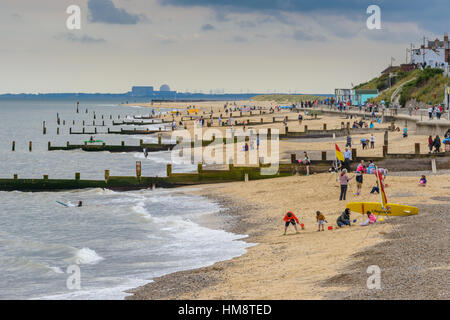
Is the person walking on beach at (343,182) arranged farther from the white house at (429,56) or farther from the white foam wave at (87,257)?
the white house at (429,56)

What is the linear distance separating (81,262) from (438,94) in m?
75.2

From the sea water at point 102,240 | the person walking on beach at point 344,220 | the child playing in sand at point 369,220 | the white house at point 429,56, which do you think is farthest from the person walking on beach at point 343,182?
the white house at point 429,56

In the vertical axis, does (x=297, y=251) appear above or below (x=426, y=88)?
below

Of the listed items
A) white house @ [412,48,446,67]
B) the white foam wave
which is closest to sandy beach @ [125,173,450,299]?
the white foam wave

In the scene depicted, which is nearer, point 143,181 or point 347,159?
point 347,159

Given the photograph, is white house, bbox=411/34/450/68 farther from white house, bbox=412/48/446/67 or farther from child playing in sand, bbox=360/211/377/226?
child playing in sand, bbox=360/211/377/226

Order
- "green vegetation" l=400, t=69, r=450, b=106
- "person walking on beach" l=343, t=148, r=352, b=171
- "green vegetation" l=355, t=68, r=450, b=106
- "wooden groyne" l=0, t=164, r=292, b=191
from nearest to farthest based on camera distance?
"person walking on beach" l=343, t=148, r=352, b=171
"wooden groyne" l=0, t=164, r=292, b=191
"green vegetation" l=400, t=69, r=450, b=106
"green vegetation" l=355, t=68, r=450, b=106

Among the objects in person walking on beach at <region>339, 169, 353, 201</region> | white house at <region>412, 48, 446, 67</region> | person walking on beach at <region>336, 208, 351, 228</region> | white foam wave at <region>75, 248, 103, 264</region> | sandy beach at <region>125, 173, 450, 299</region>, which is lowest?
white foam wave at <region>75, 248, 103, 264</region>

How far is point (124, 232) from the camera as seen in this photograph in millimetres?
28172

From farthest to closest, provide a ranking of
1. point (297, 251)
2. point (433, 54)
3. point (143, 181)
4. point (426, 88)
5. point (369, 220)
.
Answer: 1. point (433, 54)
2. point (426, 88)
3. point (143, 181)
4. point (369, 220)
5. point (297, 251)

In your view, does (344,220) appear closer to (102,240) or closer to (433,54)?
(102,240)

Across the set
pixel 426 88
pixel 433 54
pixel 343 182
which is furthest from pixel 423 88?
pixel 343 182
